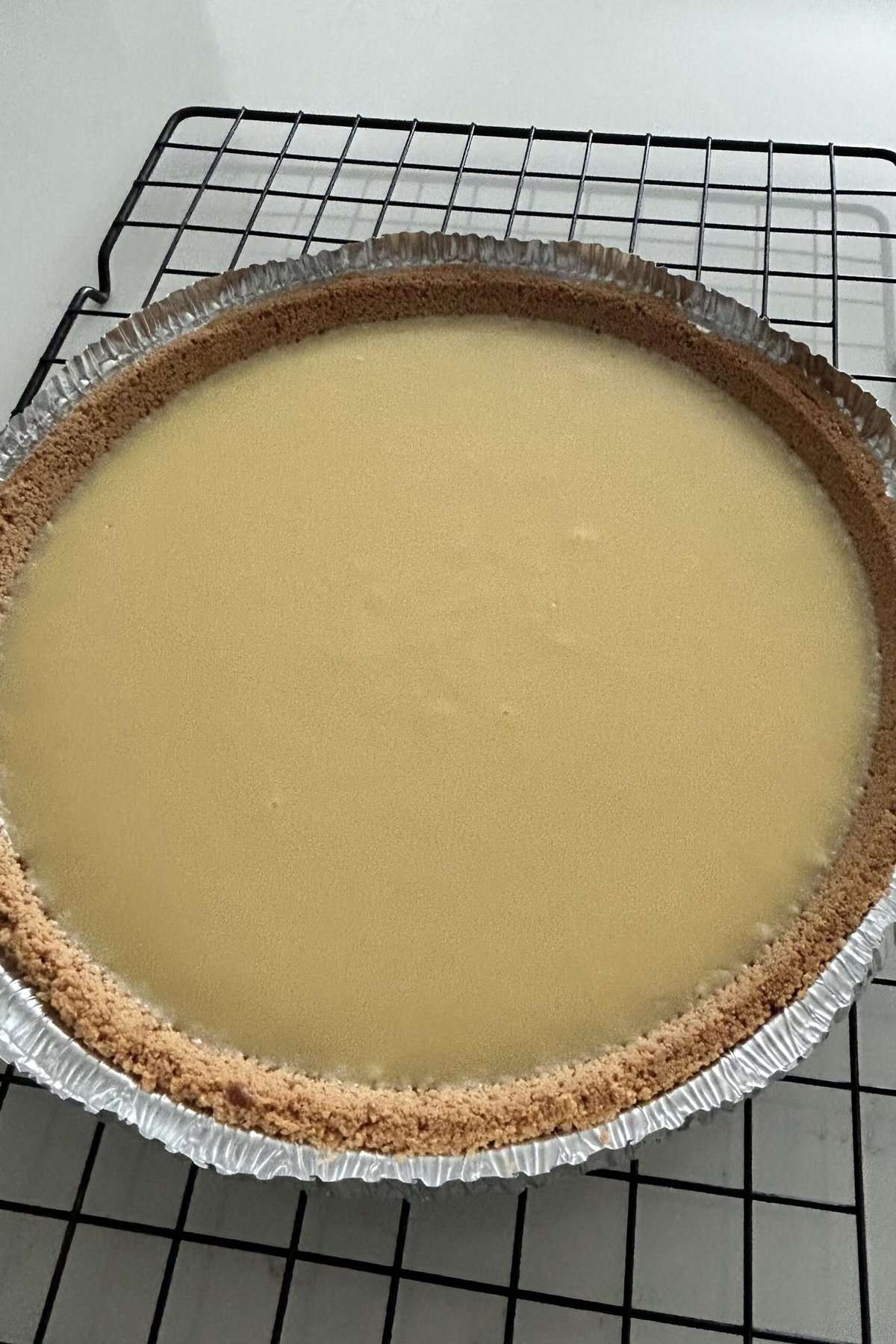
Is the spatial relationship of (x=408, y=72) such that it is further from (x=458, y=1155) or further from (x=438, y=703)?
(x=458, y=1155)

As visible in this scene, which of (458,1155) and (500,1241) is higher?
(458,1155)

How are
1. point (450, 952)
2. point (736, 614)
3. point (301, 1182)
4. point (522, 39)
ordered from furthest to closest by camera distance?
point (522, 39) < point (736, 614) < point (450, 952) < point (301, 1182)

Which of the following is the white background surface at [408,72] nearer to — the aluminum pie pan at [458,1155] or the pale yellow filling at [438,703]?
the pale yellow filling at [438,703]

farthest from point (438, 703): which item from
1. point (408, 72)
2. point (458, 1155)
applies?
point (408, 72)

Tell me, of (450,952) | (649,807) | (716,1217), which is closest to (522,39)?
(649,807)

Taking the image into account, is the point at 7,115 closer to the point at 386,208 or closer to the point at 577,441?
the point at 386,208

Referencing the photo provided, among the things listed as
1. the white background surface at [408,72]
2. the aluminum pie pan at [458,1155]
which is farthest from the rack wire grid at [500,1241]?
the white background surface at [408,72]

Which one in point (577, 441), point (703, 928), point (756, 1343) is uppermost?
point (577, 441)
